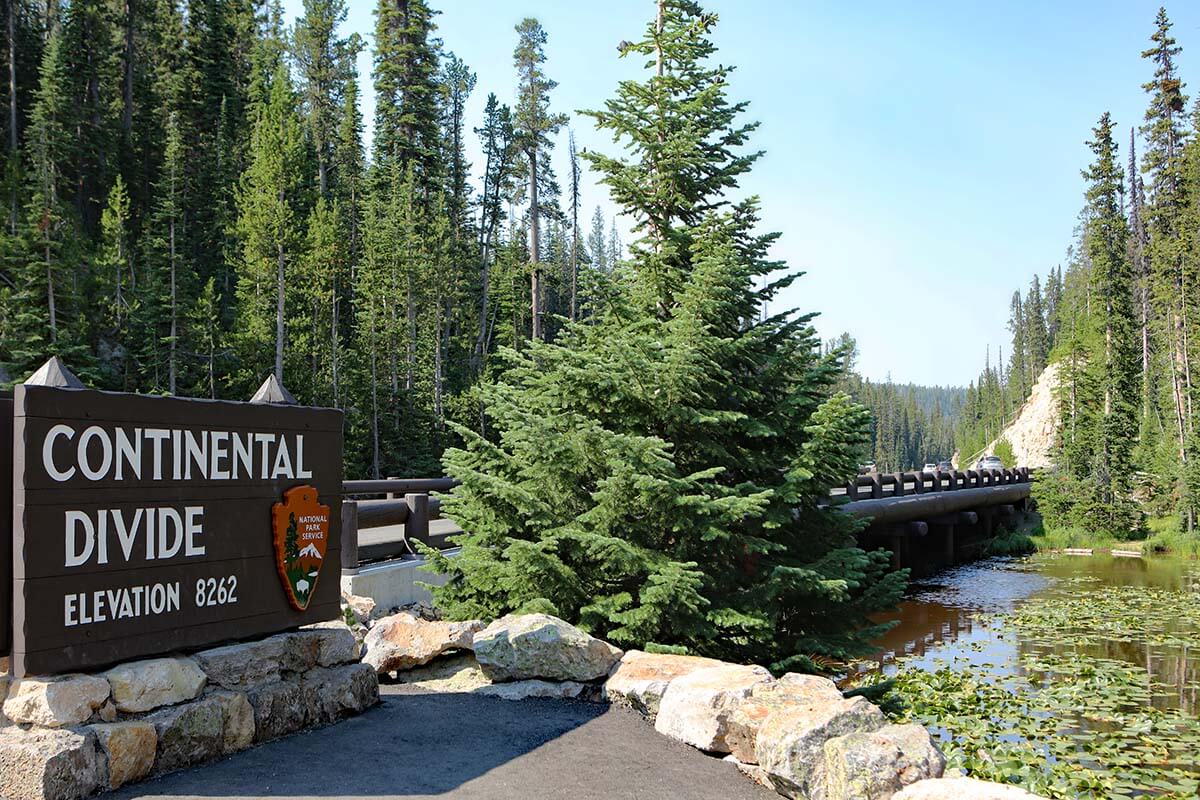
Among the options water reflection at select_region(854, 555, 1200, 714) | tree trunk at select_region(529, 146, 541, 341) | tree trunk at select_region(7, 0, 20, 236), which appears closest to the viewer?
water reflection at select_region(854, 555, 1200, 714)

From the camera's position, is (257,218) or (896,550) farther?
(257,218)

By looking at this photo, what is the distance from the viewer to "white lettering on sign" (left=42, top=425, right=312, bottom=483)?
482 centimetres

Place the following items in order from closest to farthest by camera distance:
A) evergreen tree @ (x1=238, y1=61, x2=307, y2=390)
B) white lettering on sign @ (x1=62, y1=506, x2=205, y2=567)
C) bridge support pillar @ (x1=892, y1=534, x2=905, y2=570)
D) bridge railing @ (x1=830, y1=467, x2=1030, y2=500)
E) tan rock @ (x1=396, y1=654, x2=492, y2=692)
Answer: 1. white lettering on sign @ (x1=62, y1=506, x2=205, y2=567)
2. tan rock @ (x1=396, y1=654, x2=492, y2=692)
3. bridge railing @ (x1=830, y1=467, x2=1030, y2=500)
4. bridge support pillar @ (x1=892, y1=534, x2=905, y2=570)
5. evergreen tree @ (x1=238, y1=61, x2=307, y2=390)

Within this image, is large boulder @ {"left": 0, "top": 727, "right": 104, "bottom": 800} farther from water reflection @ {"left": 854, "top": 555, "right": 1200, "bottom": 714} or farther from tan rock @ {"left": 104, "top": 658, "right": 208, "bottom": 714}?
water reflection @ {"left": 854, "top": 555, "right": 1200, "bottom": 714}

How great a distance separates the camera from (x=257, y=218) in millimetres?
31625

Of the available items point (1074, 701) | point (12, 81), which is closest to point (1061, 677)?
point (1074, 701)

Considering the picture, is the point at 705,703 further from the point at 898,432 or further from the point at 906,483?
the point at 898,432

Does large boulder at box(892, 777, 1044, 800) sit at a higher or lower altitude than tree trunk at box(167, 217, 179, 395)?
lower

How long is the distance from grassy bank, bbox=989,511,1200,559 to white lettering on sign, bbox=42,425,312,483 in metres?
33.2

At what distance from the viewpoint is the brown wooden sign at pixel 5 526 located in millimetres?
4621

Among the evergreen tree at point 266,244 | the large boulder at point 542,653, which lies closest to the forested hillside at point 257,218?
the evergreen tree at point 266,244

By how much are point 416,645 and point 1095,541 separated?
34504 mm

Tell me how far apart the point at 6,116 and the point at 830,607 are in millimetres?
46045

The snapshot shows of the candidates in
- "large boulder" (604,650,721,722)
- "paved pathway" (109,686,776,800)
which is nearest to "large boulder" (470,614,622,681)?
"large boulder" (604,650,721,722)
